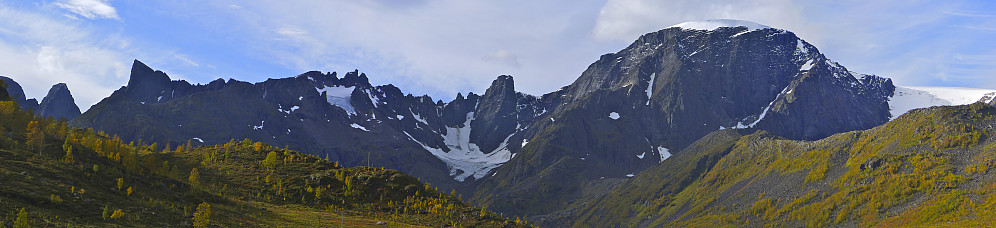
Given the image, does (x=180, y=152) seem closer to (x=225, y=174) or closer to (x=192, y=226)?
(x=225, y=174)

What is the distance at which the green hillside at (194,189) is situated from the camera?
2576 inches

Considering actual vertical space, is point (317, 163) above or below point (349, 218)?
above

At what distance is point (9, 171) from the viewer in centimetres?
6975

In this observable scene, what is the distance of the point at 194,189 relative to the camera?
8888cm

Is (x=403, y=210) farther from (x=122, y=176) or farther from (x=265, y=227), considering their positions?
(x=122, y=176)

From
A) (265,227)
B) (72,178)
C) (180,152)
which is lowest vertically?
(265,227)

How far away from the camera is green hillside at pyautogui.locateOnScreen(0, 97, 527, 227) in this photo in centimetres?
6544

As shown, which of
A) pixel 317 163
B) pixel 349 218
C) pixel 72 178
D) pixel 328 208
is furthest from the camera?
pixel 317 163

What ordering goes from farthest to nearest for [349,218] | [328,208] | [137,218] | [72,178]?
[328,208]
[349,218]
[72,178]
[137,218]

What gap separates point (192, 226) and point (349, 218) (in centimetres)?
2972

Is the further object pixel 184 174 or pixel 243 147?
pixel 243 147

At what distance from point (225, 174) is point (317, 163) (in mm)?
20142

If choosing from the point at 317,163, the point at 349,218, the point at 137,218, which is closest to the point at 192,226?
the point at 137,218

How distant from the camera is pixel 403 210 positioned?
109438 millimetres
